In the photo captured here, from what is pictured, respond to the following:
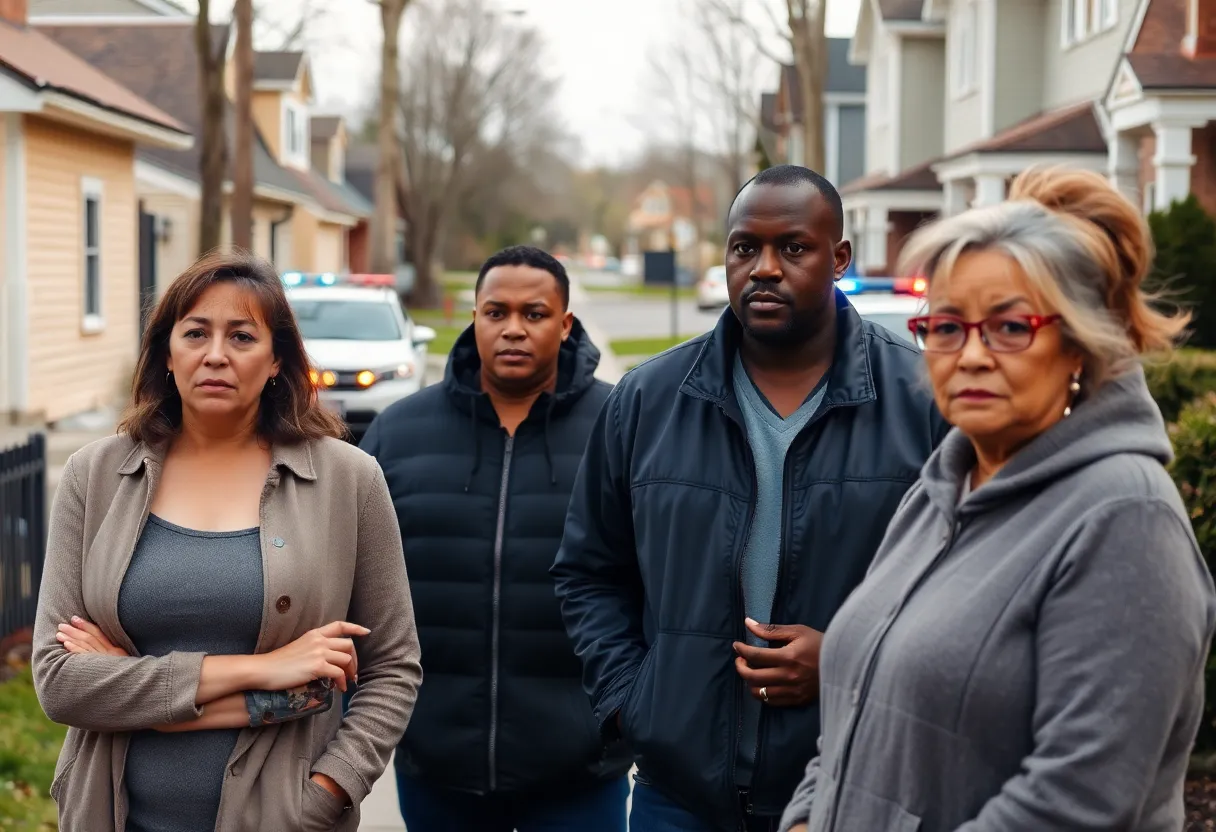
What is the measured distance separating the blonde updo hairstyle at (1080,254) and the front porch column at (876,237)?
1210 inches

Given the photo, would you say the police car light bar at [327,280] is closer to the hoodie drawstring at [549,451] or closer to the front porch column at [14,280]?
the front porch column at [14,280]

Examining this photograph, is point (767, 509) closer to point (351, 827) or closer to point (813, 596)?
point (813, 596)

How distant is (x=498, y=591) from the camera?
416 cm

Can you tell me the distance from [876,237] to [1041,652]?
105 feet

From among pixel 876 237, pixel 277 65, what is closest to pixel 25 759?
pixel 876 237

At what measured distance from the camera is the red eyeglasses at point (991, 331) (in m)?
2.32

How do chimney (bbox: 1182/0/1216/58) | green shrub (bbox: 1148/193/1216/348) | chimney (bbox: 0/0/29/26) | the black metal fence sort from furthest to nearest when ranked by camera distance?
chimney (bbox: 0/0/29/26) < chimney (bbox: 1182/0/1216/58) < green shrub (bbox: 1148/193/1216/348) < the black metal fence

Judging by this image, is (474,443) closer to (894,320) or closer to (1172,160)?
(894,320)

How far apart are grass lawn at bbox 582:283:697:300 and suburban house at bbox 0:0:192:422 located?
45.6m

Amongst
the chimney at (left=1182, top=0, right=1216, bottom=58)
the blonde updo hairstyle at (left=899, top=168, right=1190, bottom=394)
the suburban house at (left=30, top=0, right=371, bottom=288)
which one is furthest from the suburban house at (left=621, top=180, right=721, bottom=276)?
the blonde updo hairstyle at (left=899, top=168, right=1190, bottom=394)

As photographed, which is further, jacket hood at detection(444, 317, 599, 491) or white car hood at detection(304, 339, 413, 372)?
white car hood at detection(304, 339, 413, 372)

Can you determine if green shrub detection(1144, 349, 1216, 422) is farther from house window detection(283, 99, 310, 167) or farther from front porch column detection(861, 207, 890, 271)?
house window detection(283, 99, 310, 167)

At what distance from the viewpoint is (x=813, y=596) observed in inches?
125

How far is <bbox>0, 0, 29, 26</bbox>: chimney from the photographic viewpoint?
2020 centimetres
